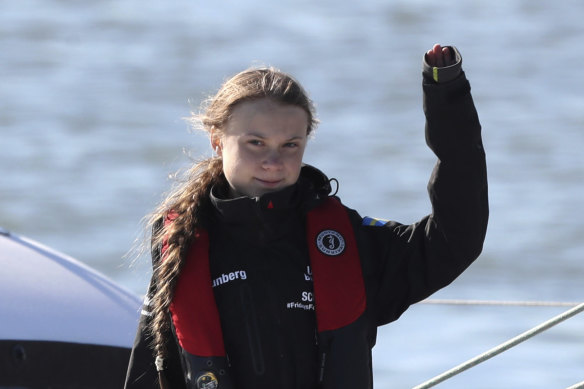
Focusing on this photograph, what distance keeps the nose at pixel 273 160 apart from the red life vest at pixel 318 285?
11 centimetres

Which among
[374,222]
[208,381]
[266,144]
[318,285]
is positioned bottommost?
[208,381]

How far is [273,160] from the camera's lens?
2.09 m

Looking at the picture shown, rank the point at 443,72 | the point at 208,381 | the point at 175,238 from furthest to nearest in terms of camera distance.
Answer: the point at 175,238, the point at 208,381, the point at 443,72

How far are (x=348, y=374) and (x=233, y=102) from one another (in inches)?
19.1

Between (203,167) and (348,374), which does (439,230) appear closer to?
(348,374)

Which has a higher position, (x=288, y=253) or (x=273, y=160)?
(x=273, y=160)

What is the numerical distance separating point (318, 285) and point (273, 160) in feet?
0.70

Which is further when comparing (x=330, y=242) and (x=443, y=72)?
(x=330, y=242)

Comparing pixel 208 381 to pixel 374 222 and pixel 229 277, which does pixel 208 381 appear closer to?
pixel 229 277

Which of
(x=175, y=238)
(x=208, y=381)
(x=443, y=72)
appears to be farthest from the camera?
(x=175, y=238)

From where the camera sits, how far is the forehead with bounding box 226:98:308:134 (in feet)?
6.91

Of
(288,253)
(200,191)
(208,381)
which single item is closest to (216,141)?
(200,191)

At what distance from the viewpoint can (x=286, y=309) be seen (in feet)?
6.85

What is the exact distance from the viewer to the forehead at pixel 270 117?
2.11 meters
